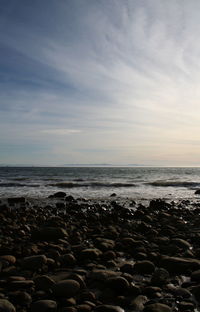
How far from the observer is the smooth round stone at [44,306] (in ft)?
12.0

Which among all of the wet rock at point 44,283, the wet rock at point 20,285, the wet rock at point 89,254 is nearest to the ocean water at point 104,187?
the wet rock at point 89,254

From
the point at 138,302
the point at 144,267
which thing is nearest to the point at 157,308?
the point at 138,302

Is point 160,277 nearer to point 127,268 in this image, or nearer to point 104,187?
point 127,268

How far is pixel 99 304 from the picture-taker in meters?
3.92

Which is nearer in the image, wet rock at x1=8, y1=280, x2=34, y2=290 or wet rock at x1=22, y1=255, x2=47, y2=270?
wet rock at x1=8, y1=280, x2=34, y2=290

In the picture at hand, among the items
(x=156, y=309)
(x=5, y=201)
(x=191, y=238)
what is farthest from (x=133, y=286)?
(x=5, y=201)

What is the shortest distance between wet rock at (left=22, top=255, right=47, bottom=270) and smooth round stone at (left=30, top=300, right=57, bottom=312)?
61.8 inches

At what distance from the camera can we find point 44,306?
369cm

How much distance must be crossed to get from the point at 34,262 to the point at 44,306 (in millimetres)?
1741

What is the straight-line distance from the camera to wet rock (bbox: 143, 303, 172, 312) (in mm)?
3720

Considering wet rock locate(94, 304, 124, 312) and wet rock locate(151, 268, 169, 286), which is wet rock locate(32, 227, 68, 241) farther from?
wet rock locate(94, 304, 124, 312)

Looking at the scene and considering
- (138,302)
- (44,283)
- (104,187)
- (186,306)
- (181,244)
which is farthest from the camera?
(104,187)

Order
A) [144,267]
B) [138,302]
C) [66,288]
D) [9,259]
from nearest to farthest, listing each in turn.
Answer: [138,302]
[66,288]
[144,267]
[9,259]

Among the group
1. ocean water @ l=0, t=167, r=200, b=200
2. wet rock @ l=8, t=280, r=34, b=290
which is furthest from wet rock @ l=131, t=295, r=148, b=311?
ocean water @ l=0, t=167, r=200, b=200
